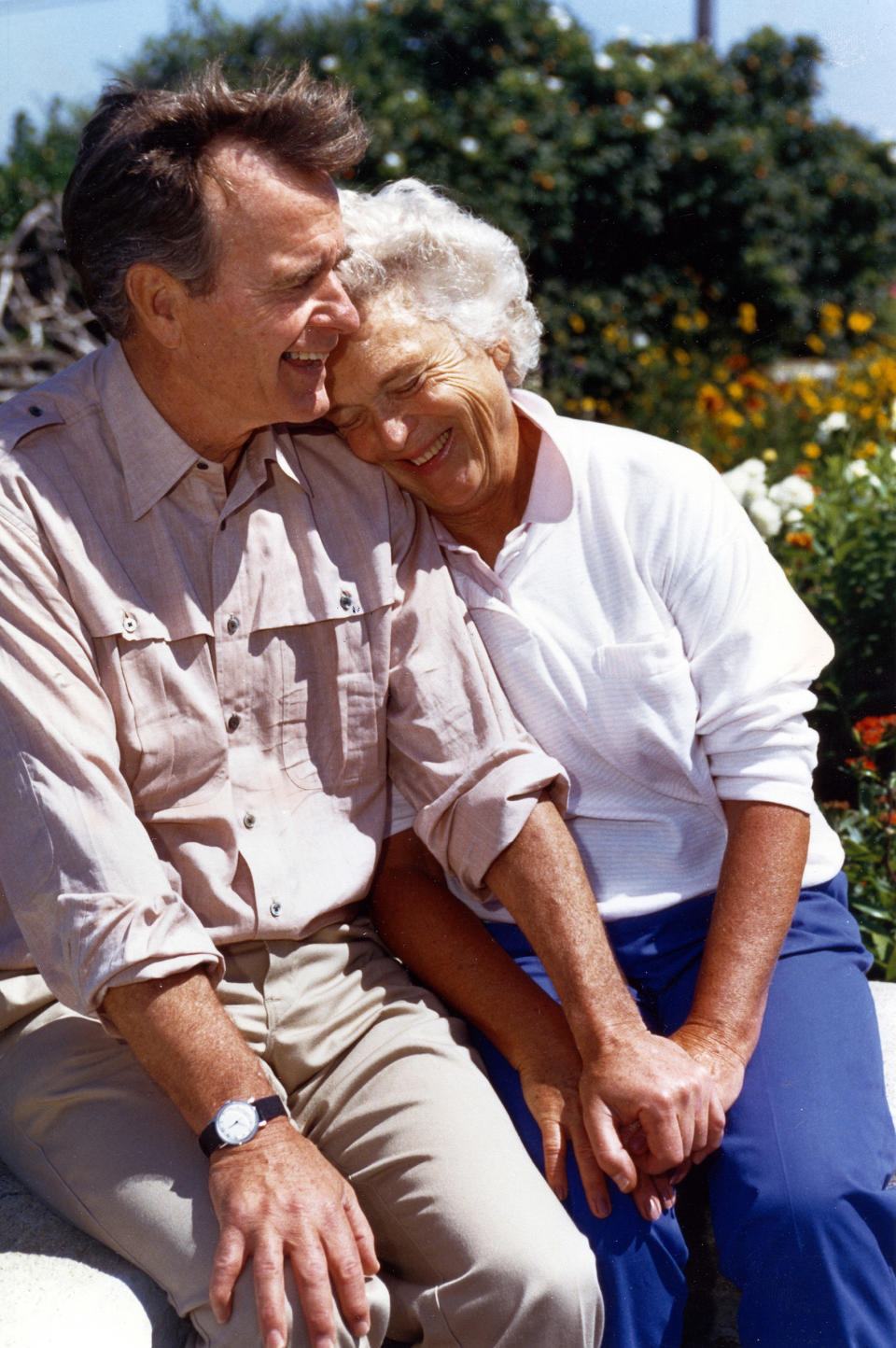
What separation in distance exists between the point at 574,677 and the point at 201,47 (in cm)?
800

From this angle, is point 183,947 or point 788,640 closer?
point 183,947

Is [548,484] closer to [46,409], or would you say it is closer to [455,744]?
[455,744]

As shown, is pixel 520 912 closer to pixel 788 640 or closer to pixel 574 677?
pixel 574 677

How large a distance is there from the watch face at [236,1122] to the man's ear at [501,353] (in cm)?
136

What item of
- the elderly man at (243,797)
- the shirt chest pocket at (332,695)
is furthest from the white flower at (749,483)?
the shirt chest pocket at (332,695)

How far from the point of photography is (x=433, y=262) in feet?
8.00

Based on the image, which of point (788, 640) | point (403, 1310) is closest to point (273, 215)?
point (788, 640)

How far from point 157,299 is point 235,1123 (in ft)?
4.08

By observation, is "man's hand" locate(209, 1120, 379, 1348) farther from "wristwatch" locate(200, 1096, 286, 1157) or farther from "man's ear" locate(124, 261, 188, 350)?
"man's ear" locate(124, 261, 188, 350)

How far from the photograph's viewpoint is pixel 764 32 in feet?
32.3

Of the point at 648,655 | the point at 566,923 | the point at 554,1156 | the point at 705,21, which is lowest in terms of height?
the point at 554,1156

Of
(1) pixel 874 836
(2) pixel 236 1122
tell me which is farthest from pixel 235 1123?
(1) pixel 874 836

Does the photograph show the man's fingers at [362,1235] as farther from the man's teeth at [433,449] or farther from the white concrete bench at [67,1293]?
the man's teeth at [433,449]

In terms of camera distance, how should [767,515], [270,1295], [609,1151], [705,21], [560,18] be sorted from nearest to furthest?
[270,1295], [609,1151], [767,515], [560,18], [705,21]
